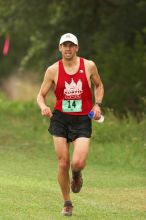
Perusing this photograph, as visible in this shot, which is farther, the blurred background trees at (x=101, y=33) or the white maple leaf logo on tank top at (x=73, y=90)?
the blurred background trees at (x=101, y=33)

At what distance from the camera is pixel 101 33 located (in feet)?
120

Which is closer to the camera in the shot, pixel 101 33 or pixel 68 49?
pixel 68 49

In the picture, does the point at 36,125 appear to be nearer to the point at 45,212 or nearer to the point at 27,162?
the point at 27,162

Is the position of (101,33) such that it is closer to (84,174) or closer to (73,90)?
(84,174)

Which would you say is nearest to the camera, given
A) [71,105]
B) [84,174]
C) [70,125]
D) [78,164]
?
[78,164]

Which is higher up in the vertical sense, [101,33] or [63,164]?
[101,33]

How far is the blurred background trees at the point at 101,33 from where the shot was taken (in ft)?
99.5

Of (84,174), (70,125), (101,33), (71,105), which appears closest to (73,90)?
(71,105)

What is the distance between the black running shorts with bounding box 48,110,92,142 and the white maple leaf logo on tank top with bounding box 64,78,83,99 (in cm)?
31

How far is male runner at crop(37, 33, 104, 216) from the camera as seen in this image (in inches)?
468

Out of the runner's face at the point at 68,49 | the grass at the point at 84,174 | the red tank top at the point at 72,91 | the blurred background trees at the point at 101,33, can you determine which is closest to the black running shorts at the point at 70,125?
the red tank top at the point at 72,91

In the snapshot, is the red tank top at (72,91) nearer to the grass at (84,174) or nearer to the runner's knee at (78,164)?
the runner's knee at (78,164)

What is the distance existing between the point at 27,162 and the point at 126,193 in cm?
410

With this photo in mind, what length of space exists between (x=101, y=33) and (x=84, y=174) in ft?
63.6
